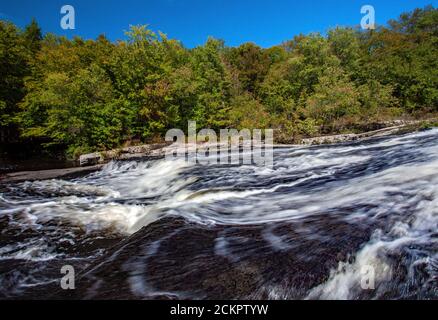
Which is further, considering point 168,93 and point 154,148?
point 168,93

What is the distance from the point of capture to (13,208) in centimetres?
611

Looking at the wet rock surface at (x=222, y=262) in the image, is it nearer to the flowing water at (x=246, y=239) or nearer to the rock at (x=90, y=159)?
the flowing water at (x=246, y=239)

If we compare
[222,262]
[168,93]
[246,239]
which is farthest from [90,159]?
[222,262]

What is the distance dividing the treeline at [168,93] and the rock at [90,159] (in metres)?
1.19

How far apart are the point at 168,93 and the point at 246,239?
636 inches

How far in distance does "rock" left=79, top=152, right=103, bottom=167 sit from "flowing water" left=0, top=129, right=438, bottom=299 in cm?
819

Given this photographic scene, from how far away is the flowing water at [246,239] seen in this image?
101 inches

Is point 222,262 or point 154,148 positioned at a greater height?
point 154,148

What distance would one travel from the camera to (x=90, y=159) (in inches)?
595

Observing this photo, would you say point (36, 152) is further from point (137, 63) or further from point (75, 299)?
point (75, 299)
